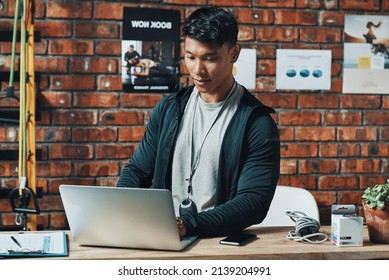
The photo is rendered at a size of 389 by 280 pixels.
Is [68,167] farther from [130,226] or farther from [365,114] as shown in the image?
[365,114]

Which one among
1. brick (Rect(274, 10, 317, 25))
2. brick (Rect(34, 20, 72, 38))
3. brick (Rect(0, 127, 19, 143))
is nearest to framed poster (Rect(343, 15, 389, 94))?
brick (Rect(274, 10, 317, 25))

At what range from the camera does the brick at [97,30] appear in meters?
2.76

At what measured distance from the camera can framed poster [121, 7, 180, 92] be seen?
2811 mm

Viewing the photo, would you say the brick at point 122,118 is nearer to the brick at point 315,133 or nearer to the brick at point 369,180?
the brick at point 315,133

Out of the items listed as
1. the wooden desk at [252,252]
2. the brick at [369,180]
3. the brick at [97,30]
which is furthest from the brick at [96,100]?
the brick at [369,180]

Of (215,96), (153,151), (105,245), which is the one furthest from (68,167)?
(105,245)

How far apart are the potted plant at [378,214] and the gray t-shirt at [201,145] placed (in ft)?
1.76

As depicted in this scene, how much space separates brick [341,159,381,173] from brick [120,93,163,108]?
1004mm

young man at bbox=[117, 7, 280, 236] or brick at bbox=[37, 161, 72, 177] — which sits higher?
young man at bbox=[117, 7, 280, 236]

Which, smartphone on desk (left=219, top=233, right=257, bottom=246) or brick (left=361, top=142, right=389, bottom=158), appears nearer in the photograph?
smartphone on desk (left=219, top=233, right=257, bottom=246)

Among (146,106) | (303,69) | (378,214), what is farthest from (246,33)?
(378,214)

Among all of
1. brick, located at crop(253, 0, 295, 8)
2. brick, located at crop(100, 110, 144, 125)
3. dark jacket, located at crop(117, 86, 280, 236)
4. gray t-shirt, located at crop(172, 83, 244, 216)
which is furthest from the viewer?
brick, located at crop(253, 0, 295, 8)

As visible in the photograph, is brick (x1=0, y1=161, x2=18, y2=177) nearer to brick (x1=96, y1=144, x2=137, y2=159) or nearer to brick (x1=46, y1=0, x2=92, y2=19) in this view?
brick (x1=96, y1=144, x2=137, y2=159)

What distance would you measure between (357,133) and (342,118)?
11 cm
